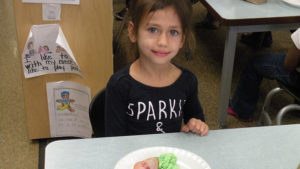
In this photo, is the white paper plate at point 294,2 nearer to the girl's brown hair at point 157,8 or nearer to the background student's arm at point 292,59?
the background student's arm at point 292,59

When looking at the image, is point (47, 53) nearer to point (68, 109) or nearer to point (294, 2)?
point (68, 109)

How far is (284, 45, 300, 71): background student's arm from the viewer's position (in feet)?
5.65

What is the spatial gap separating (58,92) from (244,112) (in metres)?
1.19

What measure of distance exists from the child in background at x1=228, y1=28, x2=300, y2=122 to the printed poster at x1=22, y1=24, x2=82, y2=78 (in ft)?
3.39

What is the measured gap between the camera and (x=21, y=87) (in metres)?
2.50

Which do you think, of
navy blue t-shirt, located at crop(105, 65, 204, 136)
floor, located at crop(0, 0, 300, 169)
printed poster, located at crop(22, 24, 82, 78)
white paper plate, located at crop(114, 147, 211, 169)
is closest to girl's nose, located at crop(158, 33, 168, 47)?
navy blue t-shirt, located at crop(105, 65, 204, 136)

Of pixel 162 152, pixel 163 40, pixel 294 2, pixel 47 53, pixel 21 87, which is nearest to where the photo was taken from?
pixel 162 152

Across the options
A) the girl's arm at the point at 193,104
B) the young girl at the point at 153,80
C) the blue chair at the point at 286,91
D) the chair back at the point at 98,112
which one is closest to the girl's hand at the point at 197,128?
the young girl at the point at 153,80

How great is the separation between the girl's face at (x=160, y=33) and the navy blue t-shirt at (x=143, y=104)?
0.39ft

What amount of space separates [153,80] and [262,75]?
44.8 inches

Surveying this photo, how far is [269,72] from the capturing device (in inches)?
77.2

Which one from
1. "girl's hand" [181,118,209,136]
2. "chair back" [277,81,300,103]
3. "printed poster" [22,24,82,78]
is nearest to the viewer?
"girl's hand" [181,118,209,136]

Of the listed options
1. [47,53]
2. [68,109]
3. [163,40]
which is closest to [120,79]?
[163,40]

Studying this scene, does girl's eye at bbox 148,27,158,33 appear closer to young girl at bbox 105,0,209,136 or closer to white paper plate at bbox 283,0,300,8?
young girl at bbox 105,0,209,136
